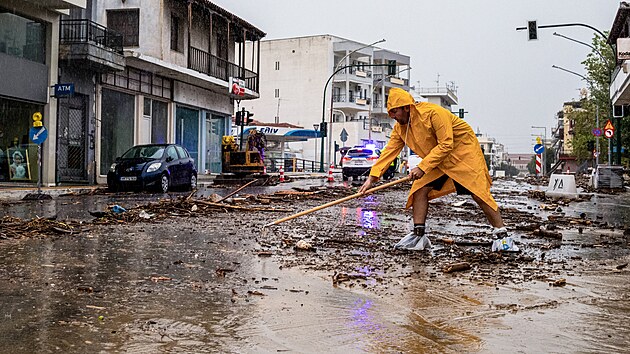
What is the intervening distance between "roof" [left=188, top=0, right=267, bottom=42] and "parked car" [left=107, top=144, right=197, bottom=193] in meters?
12.4

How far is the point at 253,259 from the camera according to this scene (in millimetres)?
5867

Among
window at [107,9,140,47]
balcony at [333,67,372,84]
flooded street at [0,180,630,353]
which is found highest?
balcony at [333,67,372,84]

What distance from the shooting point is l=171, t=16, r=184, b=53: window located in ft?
102

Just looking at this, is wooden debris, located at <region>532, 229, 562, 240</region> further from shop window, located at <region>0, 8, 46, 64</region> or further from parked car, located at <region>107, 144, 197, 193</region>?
shop window, located at <region>0, 8, 46, 64</region>

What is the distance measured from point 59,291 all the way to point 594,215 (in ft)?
33.9

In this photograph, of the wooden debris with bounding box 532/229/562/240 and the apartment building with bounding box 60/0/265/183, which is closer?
the wooden debris with bounding box 532/229/562/240

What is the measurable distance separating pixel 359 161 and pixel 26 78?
1614cm

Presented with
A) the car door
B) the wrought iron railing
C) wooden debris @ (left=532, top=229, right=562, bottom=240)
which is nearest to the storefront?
the wrought iron railing

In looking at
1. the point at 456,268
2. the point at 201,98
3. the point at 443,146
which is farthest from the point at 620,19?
the point at 456,268

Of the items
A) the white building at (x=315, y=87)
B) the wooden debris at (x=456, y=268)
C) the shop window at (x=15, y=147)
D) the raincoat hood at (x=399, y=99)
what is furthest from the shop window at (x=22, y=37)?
the white building at (x=315, y=87)

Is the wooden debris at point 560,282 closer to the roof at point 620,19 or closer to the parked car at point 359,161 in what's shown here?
the parked car at point 359,161

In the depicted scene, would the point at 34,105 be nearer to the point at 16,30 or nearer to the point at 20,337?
the point at 16,30

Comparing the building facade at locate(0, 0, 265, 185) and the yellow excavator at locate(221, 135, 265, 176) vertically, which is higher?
the building facade at locate(0, 0, 265, 185)

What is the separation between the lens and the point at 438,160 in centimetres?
639
